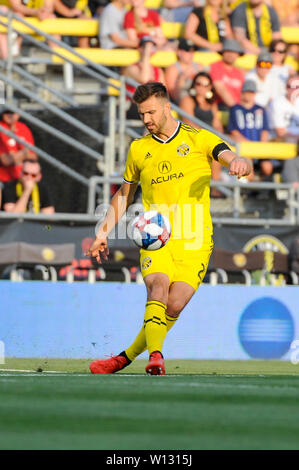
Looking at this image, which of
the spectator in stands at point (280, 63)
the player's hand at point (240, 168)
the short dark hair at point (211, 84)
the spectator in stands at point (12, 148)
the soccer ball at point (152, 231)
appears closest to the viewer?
the player's hand at point (240, 168)

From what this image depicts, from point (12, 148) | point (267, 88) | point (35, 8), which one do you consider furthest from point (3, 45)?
point (267, 88)

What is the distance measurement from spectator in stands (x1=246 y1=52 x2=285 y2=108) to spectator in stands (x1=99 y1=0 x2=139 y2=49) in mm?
1941

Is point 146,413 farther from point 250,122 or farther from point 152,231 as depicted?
point 250,122

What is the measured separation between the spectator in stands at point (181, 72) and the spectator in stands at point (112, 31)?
73 centimetres

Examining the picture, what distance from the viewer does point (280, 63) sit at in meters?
17.6

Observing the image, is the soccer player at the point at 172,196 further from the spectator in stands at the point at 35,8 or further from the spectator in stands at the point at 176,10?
the spectator in stands at the point at 176,10

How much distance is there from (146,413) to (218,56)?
1280cm

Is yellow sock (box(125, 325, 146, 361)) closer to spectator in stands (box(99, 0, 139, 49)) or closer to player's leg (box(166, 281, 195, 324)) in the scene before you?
player's leg (box(166, 281, 195, 324))

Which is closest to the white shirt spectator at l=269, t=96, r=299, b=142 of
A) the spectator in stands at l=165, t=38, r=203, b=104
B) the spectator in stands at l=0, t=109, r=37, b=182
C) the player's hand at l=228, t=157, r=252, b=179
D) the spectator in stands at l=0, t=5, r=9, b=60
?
the spectator in stands at l=165, t=38, r=203, b=104

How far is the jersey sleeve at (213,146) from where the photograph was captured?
8.63 metres

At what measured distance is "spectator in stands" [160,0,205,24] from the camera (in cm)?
1833

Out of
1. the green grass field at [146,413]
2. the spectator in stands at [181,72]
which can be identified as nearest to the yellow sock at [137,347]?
the green grass field at [146,413]

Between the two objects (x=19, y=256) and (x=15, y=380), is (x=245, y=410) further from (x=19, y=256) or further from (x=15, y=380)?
(x=19, y=256)
